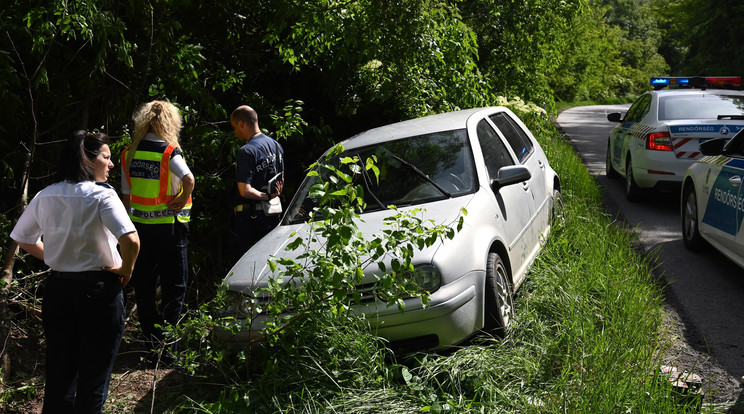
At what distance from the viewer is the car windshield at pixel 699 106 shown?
974 centimetres

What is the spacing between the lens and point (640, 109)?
36.3 feet

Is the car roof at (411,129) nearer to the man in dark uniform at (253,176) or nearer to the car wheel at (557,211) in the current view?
the man in dark uniform at (253,176)

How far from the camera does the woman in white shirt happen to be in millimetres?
3910

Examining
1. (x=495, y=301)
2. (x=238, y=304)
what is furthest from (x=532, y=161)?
(x=238, y=304)

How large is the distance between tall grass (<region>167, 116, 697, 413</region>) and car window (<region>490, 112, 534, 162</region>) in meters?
1.91

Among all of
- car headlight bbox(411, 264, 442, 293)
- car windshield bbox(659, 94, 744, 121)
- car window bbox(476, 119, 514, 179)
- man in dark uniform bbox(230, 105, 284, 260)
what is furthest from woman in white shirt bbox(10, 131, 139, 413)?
car windshield bbox(659, 94, 744, 121)

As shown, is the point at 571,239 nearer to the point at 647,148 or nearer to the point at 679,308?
the point at 679,308

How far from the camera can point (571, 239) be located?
7.22m

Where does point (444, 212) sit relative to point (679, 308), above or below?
above

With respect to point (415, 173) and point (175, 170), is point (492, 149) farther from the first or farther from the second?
point (175, 170)

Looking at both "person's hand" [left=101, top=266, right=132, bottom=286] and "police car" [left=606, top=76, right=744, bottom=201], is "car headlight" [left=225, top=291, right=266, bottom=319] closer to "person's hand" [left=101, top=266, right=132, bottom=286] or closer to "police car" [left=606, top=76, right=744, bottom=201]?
"person's hand" [left=101, top=266, right=132, bottom=286]

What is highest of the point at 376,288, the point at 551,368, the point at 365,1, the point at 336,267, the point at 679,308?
the point at 365,1

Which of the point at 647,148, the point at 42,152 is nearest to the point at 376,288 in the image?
the point at 42,152

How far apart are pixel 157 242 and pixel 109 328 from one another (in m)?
1.55
